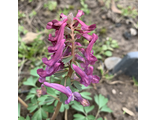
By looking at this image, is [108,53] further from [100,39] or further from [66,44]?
[66,44]

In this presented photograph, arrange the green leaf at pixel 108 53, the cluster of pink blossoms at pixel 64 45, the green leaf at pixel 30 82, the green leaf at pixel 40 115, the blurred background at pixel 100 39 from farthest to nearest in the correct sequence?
the green leaf at pixel 108 53, the blurred background at pixel 100 39, the green leaf at pixel 30 82, the green leaf at pixel 40 115, the cluster of pink blossoms at pixel 64 45

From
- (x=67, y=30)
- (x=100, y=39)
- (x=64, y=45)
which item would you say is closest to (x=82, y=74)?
(x=64, y=45)

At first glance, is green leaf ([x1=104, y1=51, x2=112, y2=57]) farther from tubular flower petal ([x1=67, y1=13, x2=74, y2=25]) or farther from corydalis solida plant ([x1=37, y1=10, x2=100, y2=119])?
tubular flower petal ([x1=67, y1=13, x2=74, y2=25])

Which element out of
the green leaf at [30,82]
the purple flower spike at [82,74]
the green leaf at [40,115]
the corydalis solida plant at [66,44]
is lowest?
the green leaf at [40,115]

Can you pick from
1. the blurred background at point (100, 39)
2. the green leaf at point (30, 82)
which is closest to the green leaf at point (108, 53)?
the blurred background at point (100, 39)

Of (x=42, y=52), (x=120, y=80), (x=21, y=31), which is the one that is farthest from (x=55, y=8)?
(x=120, y=80)

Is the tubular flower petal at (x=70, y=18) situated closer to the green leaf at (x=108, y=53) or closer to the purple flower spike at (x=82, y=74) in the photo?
the purple flower spike at (x=82, y=74)

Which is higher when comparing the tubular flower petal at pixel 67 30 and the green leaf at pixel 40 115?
the tubular flower petal at pixel 67 30

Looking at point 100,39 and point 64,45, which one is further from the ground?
point 100,39

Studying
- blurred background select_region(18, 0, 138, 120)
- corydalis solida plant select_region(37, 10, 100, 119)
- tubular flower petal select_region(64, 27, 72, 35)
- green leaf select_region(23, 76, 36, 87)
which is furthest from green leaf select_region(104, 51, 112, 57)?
tubular flower petal select_region(64, 27, 72, 35)

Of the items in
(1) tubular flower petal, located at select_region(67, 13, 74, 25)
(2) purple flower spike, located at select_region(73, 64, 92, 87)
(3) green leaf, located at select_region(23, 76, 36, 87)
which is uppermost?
(1) tubular flower petal, located at select_region(67, 13, 74, 25)
